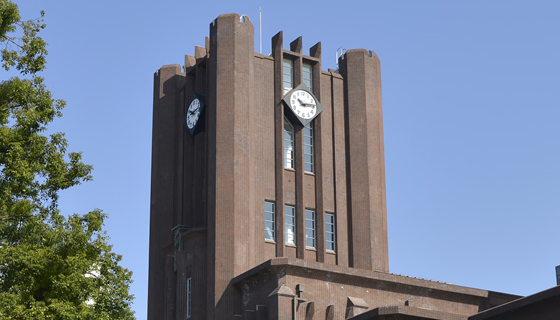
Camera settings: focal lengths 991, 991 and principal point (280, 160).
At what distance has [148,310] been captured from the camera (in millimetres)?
45781

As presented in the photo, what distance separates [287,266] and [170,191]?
34.6 feet

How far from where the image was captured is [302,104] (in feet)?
147

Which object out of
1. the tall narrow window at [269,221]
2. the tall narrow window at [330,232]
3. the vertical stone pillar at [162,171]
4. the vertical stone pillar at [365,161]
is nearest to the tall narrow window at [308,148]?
the vertical stone pillar at [365,161]

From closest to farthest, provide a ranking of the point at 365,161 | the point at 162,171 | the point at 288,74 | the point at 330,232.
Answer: the point at 330,232
the point at 365,161
the point at 288,74
the point at 162,171

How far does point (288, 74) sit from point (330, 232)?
757 centimetres

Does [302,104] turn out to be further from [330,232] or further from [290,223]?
[330,232]

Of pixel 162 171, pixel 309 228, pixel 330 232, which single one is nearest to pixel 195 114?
pixel 162 171

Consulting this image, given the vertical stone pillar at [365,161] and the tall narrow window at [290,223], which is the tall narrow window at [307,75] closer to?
the vertical stone pillar at [365,161]

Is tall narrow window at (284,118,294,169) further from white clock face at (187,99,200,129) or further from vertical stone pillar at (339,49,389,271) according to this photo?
white clock face at (187,99,200,129)

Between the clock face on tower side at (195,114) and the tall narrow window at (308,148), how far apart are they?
15.5ft

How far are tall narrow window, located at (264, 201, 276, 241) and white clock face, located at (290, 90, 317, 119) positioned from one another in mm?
4529

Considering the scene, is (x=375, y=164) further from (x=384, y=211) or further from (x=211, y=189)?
(x=211, y=189)

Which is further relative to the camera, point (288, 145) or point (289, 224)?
point (288, 145)

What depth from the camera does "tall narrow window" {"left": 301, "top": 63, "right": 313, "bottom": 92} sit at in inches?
1804
